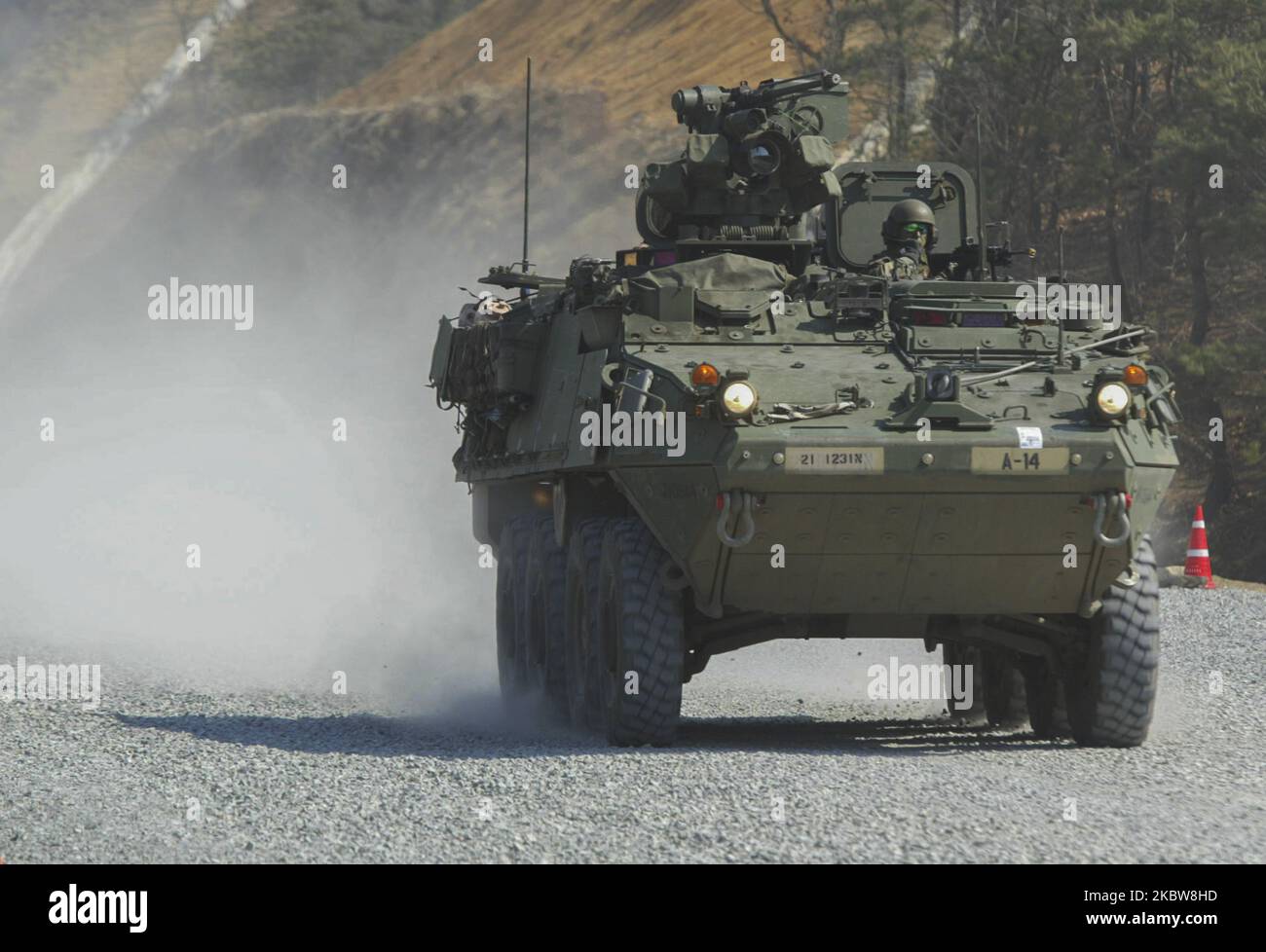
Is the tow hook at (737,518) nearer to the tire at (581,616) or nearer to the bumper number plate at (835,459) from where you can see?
the bumper number plate at (835,459)

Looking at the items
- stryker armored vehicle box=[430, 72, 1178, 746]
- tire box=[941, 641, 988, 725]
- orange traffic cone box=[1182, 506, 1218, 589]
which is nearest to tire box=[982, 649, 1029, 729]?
stryker armored vehicle box=[430, 72, 1178, 746]

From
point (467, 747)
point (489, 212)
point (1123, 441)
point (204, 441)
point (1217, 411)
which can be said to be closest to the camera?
point (1123, 441)

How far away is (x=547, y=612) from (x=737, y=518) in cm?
320

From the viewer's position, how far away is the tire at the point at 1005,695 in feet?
46.3

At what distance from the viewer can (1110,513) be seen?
11258 millimetres

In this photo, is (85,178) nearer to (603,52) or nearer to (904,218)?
(603,52)

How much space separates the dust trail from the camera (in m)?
58.8

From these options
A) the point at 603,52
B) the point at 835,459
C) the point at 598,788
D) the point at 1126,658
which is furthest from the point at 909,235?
the point at 603,52
